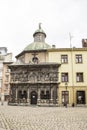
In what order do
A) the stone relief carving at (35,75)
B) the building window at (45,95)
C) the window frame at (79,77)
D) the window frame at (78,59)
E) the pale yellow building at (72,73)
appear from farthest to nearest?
the window frame at (78,59) < the stone relief carving at (35,75) < the window frame at (79,77) < the building window at (45,95) < the pale yellow building at (72,73)

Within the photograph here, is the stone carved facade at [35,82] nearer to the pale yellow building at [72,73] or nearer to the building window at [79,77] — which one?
the pale yellow building at [72,73]

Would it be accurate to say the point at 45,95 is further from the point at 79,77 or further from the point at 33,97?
the point at 79,77

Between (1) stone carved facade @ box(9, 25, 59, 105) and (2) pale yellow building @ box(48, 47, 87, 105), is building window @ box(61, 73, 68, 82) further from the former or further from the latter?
(1) stone carved facade @ box(9, 25, 59, 105)

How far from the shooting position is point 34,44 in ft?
130

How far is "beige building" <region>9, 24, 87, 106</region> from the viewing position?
112 ft

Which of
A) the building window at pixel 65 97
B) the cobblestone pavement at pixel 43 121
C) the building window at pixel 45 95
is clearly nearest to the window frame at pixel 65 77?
the building window at pixel 65 97

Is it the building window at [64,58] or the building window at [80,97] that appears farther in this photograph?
the building window at [64,58]

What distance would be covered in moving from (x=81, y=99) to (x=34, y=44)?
47.4 ft

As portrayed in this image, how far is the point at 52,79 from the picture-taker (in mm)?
34438

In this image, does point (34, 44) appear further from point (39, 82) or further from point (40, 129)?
point (40, 129)

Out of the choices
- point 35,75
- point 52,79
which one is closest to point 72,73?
point 52,79

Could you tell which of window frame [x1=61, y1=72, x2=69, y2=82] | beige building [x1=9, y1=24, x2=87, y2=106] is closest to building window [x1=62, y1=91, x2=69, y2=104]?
beige building [x1=9, y1=24, x2=87, y2=106]

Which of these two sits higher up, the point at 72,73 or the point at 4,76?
the point at 4,76

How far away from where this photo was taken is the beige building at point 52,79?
34000mm
